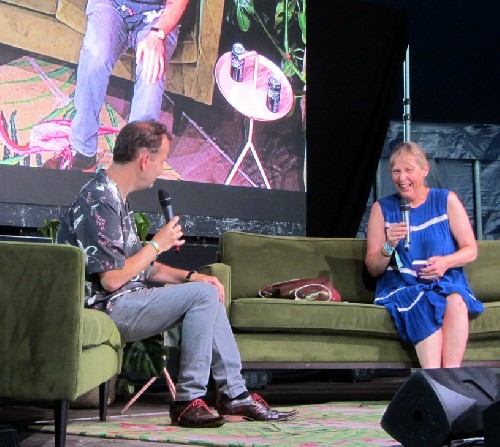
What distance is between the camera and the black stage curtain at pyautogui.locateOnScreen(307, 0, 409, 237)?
5.88 m

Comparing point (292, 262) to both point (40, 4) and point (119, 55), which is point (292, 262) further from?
point (40, 4)

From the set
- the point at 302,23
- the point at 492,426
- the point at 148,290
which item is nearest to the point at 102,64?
the point at 302,23

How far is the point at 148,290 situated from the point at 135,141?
489 millimetres

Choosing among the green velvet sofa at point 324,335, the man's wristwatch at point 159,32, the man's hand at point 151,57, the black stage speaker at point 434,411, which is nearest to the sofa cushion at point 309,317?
the green velvet sofa at point 324,335

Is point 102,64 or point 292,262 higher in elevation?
point 102,64

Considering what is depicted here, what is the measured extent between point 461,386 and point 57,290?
3.35 ft

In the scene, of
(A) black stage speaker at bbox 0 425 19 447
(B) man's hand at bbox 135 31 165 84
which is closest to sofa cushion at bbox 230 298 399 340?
(A) black stage speaker at bbox 0 425 19 447

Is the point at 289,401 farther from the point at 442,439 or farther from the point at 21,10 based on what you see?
the point at 21,10

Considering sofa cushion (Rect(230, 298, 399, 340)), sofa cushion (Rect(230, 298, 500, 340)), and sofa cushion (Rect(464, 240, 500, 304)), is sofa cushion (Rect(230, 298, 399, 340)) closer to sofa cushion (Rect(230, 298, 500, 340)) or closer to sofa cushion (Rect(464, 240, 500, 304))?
sofa cushion (Rect(230, 298, 500, 340))

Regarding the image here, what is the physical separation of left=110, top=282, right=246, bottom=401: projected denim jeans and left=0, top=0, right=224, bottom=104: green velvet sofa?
2120 mm

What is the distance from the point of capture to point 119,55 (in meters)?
4.66

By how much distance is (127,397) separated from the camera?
4.10 m

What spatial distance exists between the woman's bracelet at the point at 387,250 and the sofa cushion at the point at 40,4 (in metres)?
2.15

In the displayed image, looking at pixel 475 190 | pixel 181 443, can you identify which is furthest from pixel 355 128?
pixel 181 443
